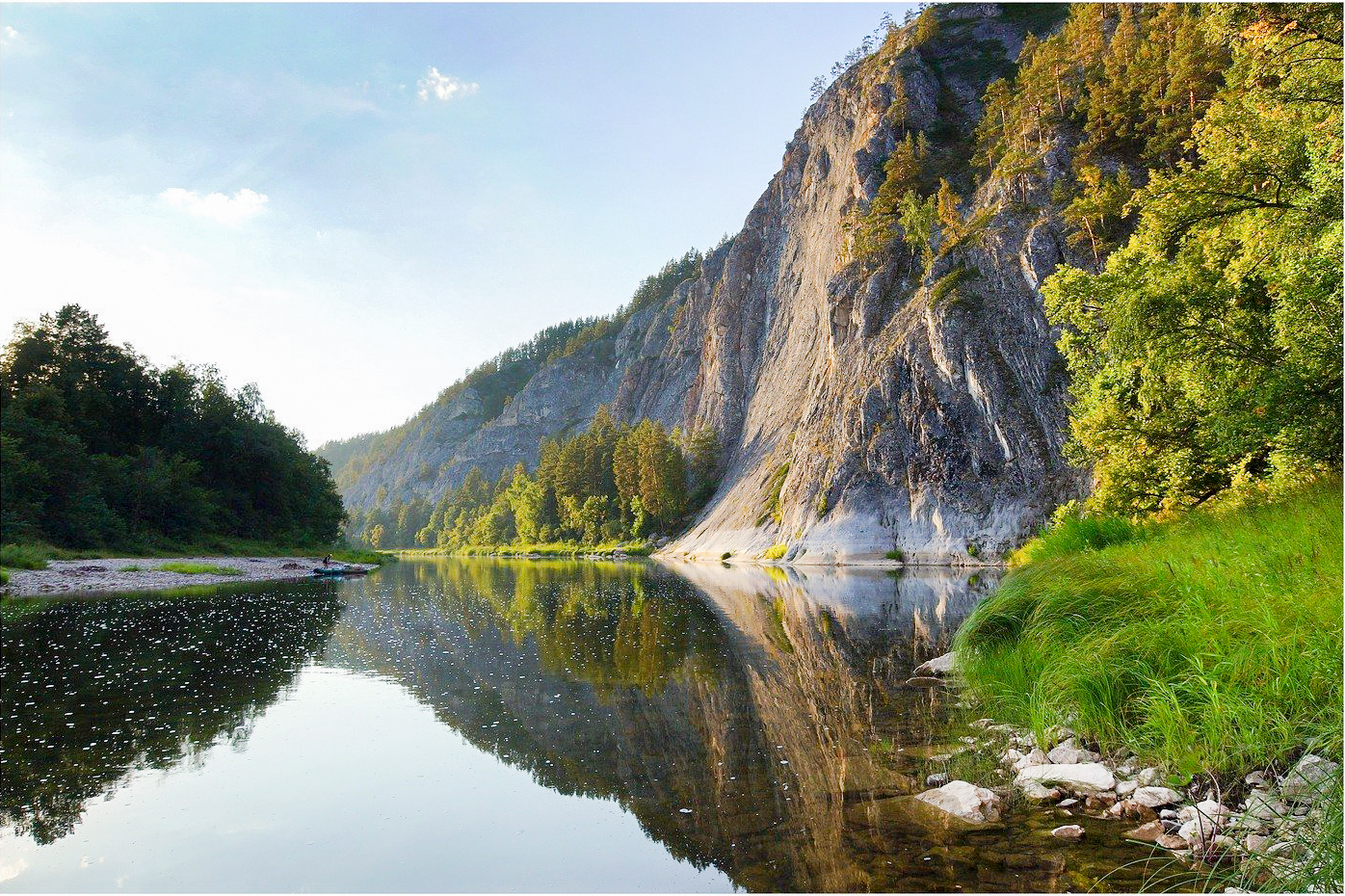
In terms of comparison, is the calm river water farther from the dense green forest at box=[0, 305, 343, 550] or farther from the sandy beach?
the dense green forest at box=[0, 305, 343, 550]

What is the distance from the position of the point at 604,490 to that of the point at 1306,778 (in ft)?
371

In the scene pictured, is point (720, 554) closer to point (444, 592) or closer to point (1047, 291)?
point (444, 592)

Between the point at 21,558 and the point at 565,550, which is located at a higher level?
the point at 21,558

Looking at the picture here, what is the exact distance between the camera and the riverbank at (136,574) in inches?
1355

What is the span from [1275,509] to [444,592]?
39079 millimetres

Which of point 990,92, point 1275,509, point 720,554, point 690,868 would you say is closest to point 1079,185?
point 990,92

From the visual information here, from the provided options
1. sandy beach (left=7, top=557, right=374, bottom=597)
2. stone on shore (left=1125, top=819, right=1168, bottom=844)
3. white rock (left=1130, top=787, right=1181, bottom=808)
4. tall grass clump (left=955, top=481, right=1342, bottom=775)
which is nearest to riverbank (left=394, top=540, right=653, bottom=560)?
sandy beach (left=7, top=557, right=374, bottom=597)

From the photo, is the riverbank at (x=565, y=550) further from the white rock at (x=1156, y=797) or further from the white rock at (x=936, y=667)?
the white rock at (x=1156, y=797)

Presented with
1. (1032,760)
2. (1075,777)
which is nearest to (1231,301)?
(1032,760)

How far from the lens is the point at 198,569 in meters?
46.5

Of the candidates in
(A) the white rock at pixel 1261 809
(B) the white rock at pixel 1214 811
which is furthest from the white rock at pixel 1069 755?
(A) the white rock at pixel 1261 809

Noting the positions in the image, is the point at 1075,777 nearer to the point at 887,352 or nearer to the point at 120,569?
the point at 120,569

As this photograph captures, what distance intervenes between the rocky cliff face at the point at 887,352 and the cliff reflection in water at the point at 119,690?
4681cm

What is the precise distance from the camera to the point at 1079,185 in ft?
194
